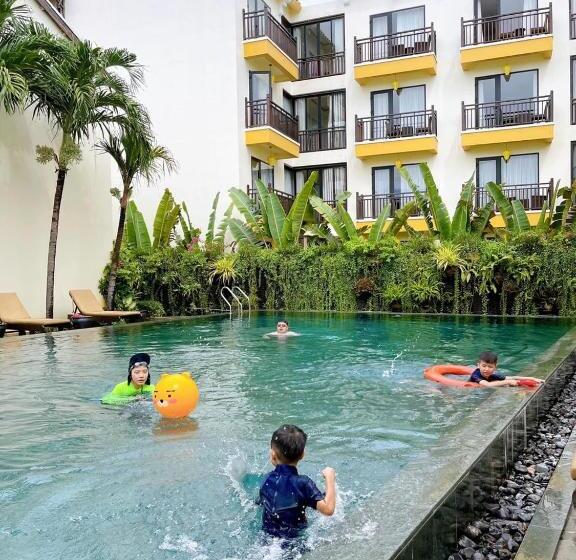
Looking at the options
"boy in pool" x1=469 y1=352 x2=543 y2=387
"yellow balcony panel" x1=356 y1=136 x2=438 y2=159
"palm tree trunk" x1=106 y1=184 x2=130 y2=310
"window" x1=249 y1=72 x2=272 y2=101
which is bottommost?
"boy in pool" x1=469 y1=352 x2=543 y2=387

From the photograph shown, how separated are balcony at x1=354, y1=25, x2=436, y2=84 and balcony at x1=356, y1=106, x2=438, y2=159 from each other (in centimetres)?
200

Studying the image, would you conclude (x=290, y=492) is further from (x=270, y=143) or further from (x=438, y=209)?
(x=270, y=143)

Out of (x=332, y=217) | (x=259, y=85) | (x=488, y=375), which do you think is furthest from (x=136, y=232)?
(x=488, y=375)

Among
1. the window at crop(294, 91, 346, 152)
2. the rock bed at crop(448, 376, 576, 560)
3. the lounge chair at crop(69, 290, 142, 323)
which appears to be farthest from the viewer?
the window at crop(294, 91, 346, 152)

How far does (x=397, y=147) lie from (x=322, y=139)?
4.57m

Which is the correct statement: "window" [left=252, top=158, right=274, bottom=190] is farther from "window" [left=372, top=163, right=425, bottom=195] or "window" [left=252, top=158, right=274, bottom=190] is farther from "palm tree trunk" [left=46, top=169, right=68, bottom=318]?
"palm tree trunk" [left=46, top=169, right=68, bottom=318]

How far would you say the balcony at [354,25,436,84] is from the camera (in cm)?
2783

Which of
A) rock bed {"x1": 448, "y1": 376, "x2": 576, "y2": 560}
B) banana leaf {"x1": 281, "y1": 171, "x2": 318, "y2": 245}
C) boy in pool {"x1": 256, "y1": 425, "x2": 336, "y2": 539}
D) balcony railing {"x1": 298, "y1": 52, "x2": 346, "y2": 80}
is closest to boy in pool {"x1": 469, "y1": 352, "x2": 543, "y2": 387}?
rock bed {"x1": 448, "y1": 376, "x2": 576, "y2": 560}

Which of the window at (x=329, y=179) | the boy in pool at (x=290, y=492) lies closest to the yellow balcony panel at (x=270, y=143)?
the window at (x=329, y=179)

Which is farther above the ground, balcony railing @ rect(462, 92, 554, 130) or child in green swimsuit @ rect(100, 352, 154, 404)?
balcony railing @ rect(462, 92, 554, 130)

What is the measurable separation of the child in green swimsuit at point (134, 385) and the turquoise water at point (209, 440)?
21cm

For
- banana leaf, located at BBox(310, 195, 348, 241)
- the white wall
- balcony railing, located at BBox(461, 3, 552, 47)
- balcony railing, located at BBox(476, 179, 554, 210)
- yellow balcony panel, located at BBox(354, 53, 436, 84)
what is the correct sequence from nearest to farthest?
the white wall < banana leaf, located at BBox(310, 195, 348, 241) < balcony railing, located at BBox(476, 179, 554, 210) < balcony railing, located at BBox(461, 3, 552, 47) < yellow balcony panel, located at BBox(354, 53, 436, 84)

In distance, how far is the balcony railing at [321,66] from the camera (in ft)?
101

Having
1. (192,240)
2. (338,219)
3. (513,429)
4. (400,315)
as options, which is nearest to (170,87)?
(192,240)
